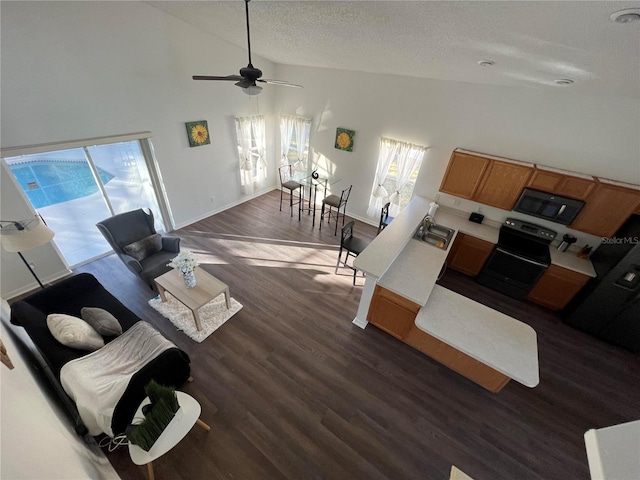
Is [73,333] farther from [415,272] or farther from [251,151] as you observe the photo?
[251,151]

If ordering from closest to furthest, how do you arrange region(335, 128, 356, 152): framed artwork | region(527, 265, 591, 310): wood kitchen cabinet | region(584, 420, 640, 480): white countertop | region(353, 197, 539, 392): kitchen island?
region(584, 420, 640, 480): white countertop < region(353, 197, 539, 392): kitchen island < region(527, 265, 591, 310): wood kitchen cabinet < region(335, 128, 356, 152): framed artwork

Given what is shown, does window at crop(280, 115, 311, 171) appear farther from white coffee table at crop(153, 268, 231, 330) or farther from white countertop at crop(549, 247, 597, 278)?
white countertop at crop(549, 247, 597, 278)

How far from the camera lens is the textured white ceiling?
5.12ft

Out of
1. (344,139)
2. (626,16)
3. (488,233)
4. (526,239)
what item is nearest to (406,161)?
(344,139)

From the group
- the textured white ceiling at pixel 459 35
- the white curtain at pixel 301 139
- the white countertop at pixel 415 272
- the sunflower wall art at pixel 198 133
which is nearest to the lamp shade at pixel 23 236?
the sunflower wall art at pixel 198 133

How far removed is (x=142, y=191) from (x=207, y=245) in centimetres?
161

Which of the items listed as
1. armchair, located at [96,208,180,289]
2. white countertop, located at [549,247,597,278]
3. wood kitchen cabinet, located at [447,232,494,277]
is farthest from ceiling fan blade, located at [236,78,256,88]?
white countertop, located at [549,247,597,278]

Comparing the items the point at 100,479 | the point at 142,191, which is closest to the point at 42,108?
the point at 142,191

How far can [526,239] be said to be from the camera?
13.9 feet

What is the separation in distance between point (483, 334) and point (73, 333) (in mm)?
4247

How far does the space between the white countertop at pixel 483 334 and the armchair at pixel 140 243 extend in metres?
3.82

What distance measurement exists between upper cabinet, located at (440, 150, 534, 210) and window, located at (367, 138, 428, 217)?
763 mm

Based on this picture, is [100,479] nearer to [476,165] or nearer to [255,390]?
[255,390]

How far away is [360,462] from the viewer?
2.39 m
